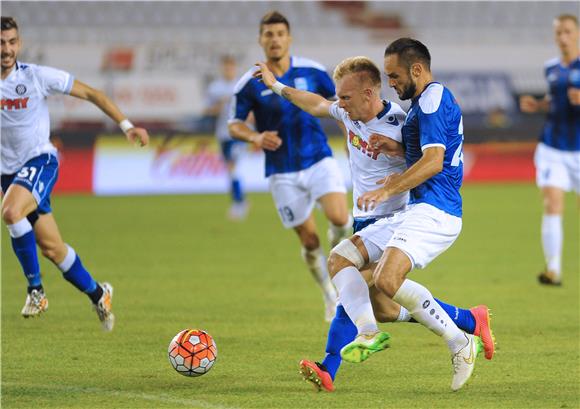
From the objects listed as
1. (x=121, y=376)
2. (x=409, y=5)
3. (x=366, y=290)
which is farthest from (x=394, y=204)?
(x=409, y=5)

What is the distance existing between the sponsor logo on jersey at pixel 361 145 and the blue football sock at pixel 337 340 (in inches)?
36.3

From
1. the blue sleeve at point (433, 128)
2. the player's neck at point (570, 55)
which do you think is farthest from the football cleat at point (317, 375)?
the player's neck at point (570, 55)

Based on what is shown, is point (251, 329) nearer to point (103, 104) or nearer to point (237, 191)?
point (103, 104)

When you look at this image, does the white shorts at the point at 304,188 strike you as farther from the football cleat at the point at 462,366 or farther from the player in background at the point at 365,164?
the football cleat at the point at 462,366

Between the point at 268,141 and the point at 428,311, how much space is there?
2.90 meters

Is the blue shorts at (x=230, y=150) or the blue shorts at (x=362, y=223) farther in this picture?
the blue shorts at (x=230, y=150)

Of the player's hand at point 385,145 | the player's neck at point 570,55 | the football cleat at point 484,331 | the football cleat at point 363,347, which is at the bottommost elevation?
the football cleat at point 484,331

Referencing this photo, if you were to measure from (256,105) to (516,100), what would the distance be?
16756mm

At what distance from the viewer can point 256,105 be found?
372 inches

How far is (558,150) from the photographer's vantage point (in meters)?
11.4

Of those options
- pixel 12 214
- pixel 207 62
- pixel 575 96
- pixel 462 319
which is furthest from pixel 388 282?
pixel 207 62

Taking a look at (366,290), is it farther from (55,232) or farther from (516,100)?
(516,100)

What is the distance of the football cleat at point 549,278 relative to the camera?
11.1 metres

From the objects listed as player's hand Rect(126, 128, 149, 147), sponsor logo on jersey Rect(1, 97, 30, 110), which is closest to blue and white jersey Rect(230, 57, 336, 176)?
player's hand Rect(126, 128, 149, 147)
